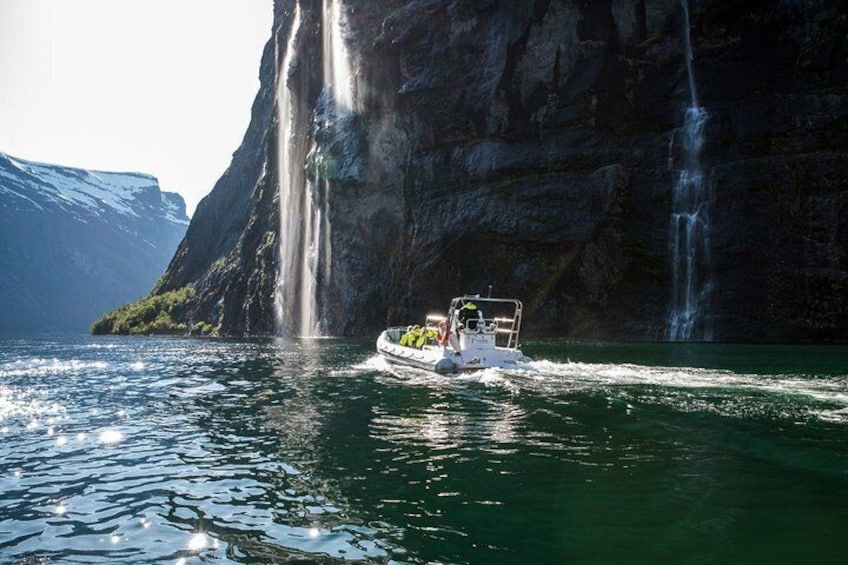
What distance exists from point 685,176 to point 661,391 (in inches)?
1984

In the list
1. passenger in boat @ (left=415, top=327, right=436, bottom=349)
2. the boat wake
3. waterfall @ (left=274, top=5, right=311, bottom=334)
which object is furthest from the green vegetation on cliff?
the boat wake

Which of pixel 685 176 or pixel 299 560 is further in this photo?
pixel 685 176

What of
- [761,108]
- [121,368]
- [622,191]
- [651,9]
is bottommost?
[121,368]

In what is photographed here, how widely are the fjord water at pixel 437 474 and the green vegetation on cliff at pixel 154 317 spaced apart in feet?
441

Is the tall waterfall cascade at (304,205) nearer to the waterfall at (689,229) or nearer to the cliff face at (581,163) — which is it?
the cliff face at (581,163)

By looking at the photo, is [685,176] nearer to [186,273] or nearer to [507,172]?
[507,172]

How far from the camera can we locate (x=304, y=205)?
11256 cm

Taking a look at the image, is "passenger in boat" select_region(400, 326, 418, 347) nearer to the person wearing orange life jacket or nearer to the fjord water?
the person wearing orange life jacket

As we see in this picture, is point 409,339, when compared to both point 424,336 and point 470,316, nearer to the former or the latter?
Result: point 424,336

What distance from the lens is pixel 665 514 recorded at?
35.9ft

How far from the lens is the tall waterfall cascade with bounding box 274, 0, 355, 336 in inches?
3752

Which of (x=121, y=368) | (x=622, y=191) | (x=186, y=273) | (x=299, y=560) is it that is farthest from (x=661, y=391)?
(x=186, y=273)

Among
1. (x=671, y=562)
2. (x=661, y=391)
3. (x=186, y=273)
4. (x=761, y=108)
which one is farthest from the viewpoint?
(x=186, y=273)

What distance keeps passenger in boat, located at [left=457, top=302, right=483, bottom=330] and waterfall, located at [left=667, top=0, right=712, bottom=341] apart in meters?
35.9
